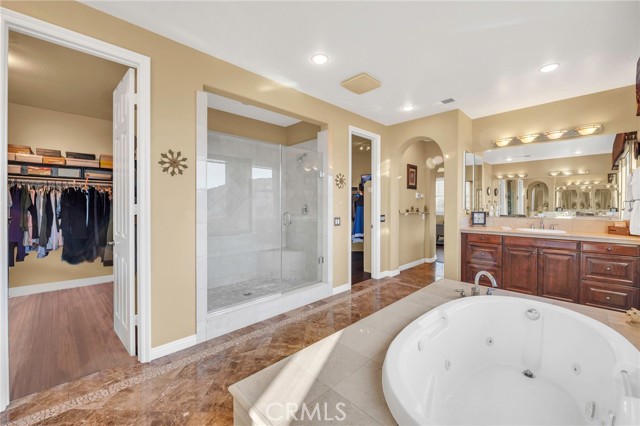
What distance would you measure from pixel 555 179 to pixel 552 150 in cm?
39

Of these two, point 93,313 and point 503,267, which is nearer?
point 93,313

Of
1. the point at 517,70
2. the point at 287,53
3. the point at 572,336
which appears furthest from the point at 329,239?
the point at 517,70

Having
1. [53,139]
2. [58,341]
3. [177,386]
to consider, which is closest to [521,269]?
[177,386]

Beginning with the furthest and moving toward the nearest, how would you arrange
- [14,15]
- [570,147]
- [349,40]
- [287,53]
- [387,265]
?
[387,265]
[570,147]
[287,53]
[349,40]
[14,15]

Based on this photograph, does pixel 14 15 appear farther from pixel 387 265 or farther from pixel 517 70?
pixel 387 265

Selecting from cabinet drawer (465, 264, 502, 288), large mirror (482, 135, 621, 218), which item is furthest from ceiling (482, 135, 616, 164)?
cabinet drawer (465, 264, 502, 288)

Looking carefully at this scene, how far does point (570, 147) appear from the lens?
362cm

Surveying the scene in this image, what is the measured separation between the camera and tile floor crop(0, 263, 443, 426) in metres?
1.66

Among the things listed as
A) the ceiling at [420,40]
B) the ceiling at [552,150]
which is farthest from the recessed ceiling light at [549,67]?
the ceiling at [552,150]

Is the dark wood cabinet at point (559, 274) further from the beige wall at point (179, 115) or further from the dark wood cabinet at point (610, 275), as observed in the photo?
the beige wall at point (179, 115)

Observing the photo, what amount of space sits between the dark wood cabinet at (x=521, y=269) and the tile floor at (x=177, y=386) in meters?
2.22

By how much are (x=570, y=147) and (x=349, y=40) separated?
3310 millimetres

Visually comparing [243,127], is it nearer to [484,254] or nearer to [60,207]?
[60,207]

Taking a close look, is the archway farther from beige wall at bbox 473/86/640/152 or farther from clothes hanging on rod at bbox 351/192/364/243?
clothes hanging on rod at bbox 351/192/364/243
